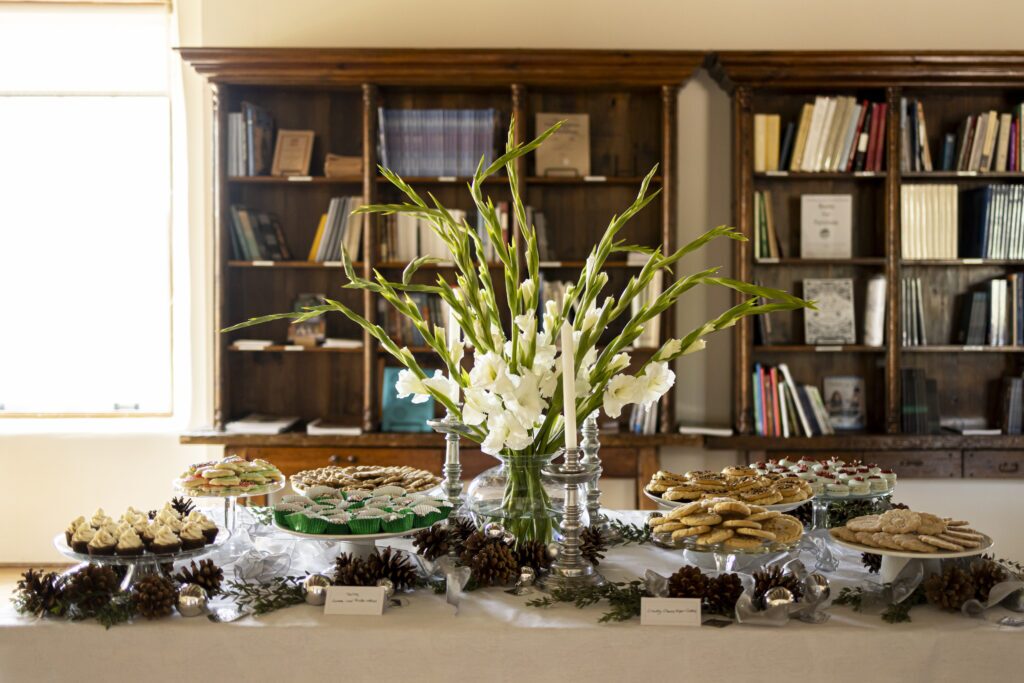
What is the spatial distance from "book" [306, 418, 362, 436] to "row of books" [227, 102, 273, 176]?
1012 mm

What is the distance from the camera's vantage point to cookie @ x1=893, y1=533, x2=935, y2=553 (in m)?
1.48

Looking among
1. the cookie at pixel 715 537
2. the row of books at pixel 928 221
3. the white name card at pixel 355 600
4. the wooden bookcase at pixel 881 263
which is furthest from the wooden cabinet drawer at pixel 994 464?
the white name card at pixel 355 600

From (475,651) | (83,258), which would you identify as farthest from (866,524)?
(83,258)

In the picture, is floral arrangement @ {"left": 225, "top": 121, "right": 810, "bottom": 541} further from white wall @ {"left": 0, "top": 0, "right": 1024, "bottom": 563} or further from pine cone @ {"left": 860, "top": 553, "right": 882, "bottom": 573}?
white wall @ {"left": 0, "top": 0, "right": 1024, "bottom": 563}

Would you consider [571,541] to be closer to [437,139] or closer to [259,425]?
[259,425]

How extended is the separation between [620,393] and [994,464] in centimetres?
258

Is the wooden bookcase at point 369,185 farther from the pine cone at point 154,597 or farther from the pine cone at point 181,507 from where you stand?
the pine cone at point 154,597

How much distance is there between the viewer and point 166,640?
1.40m

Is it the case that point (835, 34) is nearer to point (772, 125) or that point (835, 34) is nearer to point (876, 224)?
point (772, 125)

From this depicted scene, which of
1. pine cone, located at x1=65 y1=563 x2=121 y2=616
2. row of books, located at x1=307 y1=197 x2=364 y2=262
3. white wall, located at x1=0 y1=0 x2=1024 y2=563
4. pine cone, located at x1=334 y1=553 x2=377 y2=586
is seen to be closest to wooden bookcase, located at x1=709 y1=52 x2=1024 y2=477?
white wall, located at x1=0 y1=0 x2=1024 y2=563

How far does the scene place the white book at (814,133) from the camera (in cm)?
360

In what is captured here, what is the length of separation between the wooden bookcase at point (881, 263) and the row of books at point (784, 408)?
0.04 metres

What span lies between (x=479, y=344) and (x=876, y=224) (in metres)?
2.55

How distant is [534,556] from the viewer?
160 cm
